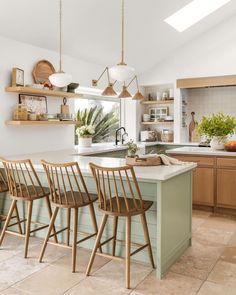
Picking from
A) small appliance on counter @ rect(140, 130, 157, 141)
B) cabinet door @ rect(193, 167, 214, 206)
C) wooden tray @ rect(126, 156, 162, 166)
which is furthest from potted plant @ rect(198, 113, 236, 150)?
small appliance on counter @ rect(140, 130, 157, 141)

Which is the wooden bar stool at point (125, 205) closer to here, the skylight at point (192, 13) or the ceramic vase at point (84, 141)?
the ceramic vase at point (84, 141)

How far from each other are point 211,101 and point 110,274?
470 centimetres

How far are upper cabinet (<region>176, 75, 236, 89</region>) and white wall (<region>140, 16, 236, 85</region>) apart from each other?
0.08 meters

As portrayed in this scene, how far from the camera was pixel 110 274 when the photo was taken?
281cm

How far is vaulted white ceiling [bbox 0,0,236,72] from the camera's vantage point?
379cm

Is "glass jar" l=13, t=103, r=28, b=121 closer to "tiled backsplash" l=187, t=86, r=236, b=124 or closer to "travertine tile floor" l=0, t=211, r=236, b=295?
"travertine tile floor" l=0, t=211, r=236, b=295

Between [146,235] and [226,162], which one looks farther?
[226,162]

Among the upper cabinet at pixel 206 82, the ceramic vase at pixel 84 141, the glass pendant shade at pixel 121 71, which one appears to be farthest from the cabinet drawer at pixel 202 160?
the glass pendant shade at pixel 121 71

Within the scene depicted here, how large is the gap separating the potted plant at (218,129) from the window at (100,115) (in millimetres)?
2134

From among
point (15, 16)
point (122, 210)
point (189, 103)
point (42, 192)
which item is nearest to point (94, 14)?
point (15, 16)

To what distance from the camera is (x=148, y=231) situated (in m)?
2.99

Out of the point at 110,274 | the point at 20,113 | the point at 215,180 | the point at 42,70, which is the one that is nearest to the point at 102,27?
the point at 42,70

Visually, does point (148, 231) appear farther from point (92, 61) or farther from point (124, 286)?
point (92, 61)

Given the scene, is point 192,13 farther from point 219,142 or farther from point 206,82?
point 219,142
